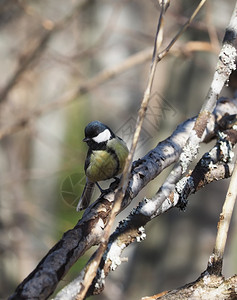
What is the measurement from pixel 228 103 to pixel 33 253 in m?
3.50

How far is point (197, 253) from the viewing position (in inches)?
144

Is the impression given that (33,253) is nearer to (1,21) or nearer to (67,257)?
(1,21)

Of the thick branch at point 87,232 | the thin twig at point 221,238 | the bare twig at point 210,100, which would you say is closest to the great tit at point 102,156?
the thick branch at point 87,232

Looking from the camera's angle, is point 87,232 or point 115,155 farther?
point 115,155

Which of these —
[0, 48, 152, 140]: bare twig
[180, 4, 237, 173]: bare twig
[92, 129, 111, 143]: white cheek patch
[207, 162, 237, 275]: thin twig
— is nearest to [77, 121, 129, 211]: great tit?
[92, 129, 111, 143]: white cheek patch

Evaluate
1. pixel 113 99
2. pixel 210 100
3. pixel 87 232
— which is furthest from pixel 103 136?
pixel 113 99

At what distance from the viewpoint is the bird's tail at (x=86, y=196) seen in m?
1.58

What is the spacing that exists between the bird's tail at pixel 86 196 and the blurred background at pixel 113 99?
51 mm

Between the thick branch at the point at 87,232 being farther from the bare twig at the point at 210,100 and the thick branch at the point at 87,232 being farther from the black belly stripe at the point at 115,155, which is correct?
the black belly stripe at the point at 115,155

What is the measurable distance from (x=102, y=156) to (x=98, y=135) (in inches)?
3.6

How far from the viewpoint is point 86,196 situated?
170 cm

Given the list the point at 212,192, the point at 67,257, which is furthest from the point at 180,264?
the point at 67,257

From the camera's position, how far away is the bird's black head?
1856mm

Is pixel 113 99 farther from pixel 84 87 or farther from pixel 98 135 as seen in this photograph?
pixel 98 135
